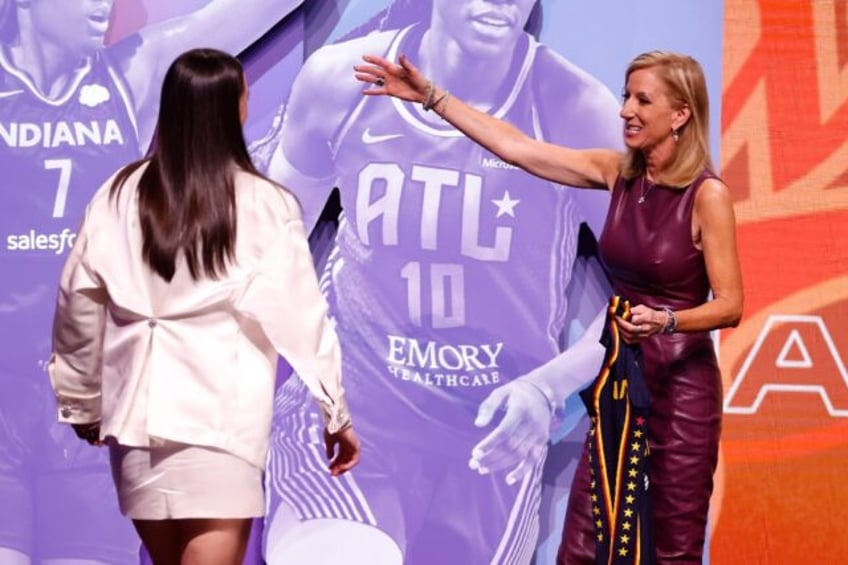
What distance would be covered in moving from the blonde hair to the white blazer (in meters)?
1.00

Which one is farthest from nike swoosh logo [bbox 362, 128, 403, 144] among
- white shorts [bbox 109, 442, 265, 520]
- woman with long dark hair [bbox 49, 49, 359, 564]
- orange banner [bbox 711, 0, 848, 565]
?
white shorts [bbox 109, 442, 265, 520]

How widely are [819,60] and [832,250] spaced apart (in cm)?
59

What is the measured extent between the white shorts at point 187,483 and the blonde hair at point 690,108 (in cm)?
124

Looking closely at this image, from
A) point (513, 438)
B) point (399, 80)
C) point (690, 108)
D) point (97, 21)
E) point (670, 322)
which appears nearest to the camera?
point (670, 322)

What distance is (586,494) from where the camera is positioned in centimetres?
310

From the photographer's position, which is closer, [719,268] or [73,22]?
[719,268]

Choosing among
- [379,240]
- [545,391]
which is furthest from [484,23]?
[545,391]

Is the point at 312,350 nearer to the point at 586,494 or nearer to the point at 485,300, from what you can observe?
the point at 586,494

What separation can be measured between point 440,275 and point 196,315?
173cm

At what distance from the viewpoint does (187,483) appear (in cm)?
237

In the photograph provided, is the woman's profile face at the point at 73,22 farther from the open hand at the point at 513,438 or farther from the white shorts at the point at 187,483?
the white shorts at the point at 187,483

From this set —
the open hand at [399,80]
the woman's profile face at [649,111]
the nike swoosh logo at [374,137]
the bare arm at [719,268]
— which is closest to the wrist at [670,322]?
the bare arm at [719,268]

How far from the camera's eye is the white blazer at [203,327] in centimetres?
237

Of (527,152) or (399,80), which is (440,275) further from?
(399,80)
